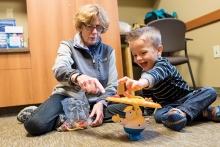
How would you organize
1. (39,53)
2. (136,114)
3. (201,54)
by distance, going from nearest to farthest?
(136,114) → (39,53) → (201,54)

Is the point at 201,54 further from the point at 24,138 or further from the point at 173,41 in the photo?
the point at 24,138

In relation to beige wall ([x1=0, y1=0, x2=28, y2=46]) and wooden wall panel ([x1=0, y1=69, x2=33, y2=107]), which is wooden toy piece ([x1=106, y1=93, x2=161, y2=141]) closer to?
wooden wall panel ([x1=0, y1=69, x2=33, y2=107])

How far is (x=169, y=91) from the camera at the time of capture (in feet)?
3.47

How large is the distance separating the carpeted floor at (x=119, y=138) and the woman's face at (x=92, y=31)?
1.49ft

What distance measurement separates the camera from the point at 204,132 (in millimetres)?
844

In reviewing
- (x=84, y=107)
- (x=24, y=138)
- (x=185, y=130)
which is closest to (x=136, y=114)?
(x=185, y=130)

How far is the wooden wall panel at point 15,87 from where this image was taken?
180cm

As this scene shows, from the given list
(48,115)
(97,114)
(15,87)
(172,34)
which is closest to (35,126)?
(48,115)

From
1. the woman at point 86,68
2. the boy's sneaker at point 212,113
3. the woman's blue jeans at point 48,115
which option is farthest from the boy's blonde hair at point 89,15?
the boy's sneaker at point 212,113

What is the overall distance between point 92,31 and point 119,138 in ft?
1.87

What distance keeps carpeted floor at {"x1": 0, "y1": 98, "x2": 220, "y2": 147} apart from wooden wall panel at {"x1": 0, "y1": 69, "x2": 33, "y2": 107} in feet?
2.71

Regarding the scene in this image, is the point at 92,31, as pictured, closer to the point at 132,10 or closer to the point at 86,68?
the point at 86,68

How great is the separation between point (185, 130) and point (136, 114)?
0.83 ft

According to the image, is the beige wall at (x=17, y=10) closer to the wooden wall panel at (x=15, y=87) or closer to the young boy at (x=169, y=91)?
the wooden wall panel at (x=15, y=87)
